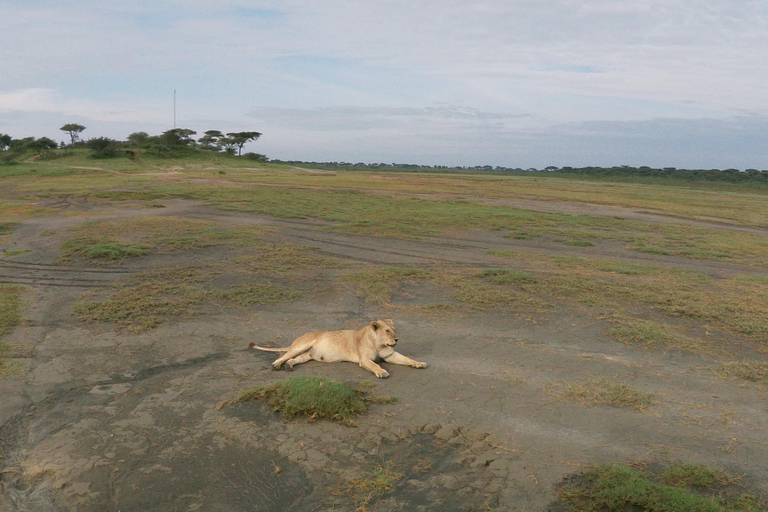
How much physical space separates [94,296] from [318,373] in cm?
Answer: 594

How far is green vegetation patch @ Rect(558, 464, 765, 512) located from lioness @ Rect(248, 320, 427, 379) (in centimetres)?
289

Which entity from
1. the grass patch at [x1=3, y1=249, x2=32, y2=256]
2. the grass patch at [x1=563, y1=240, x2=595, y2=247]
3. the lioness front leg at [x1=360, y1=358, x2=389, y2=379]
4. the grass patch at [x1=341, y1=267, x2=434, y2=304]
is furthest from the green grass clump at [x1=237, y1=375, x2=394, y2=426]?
the grass patch at [x1=563, y1=240, x2=595, y2=247]

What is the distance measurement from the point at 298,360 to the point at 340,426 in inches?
71.8

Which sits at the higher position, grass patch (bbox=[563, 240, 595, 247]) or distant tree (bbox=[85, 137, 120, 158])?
distant tree (bbox=[85, 137, 120, 158])

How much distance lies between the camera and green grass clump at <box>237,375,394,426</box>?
19.4ft

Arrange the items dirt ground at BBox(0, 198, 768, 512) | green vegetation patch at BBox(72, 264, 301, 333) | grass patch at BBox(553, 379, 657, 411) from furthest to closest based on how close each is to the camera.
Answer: green vegetation patch at BBox(72, 264, 301, 333)
grass patch at BBox(553, 379, 657, 411)
dirt ground at BBox(0, 198, 768, 512)

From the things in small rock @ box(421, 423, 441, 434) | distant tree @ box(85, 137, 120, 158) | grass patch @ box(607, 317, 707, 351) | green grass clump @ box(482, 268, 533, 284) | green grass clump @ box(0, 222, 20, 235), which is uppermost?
distant tree @ box(85, 137, 120, 158)

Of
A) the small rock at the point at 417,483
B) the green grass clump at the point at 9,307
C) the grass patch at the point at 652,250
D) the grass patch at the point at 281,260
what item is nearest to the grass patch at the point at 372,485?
the small rock at the point at 417,483

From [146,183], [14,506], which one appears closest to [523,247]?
[14,506]

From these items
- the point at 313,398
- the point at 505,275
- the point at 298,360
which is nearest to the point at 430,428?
the point at 313,398

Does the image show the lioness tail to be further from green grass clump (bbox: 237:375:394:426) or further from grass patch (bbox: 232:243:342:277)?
grass patch (bbox: 232:243:342:277)

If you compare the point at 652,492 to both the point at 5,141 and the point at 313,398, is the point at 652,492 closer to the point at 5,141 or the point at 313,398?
the point at 313,398

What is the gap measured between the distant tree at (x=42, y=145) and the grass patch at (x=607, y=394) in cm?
6335

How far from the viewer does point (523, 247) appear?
17.6m
